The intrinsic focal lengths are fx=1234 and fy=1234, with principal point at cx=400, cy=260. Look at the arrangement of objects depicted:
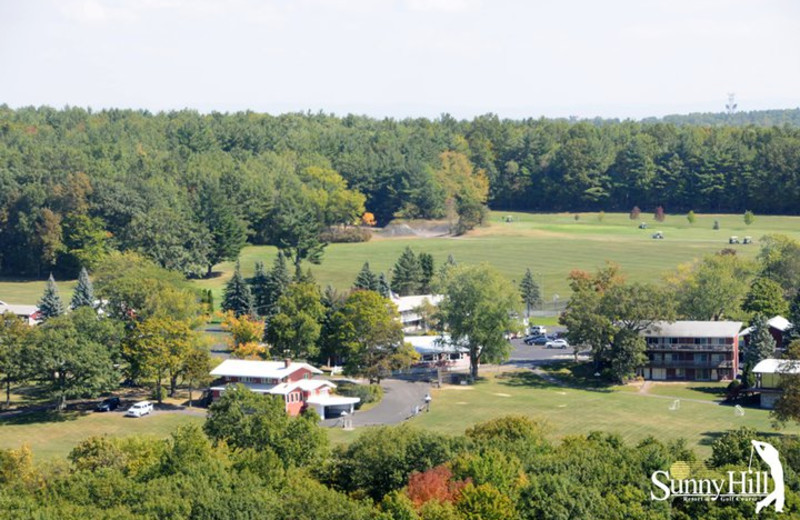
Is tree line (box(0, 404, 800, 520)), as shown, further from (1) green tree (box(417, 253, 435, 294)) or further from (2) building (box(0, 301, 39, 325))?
(1) green tree (box(417, 253, 435, 294))

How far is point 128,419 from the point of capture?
6994 cm

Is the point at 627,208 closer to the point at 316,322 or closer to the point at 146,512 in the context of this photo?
the point at 316,322

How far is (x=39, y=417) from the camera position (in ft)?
230

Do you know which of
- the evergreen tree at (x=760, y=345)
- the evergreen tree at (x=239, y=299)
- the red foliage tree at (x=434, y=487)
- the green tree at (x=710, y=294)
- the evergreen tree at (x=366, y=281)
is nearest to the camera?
the red foliage tree at (x=434, y=487)

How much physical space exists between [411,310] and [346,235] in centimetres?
4721

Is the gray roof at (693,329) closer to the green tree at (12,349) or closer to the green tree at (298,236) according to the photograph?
the green tree at (12,349)

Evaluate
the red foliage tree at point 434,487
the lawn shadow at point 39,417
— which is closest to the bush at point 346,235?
the lawn shadow at point 39,417

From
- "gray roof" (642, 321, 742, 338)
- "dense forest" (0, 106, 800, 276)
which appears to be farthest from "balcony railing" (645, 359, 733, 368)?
"dense forest" (0, 106, 800, 276)

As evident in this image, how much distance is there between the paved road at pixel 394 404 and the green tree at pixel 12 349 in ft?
59.2

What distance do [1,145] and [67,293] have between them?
4398cm

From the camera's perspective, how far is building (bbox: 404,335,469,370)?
84.4 metres

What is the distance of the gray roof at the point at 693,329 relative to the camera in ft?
263

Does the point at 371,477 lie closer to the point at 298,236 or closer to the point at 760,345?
the point at 760,345

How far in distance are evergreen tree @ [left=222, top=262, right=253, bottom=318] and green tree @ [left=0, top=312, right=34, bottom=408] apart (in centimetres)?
2013
